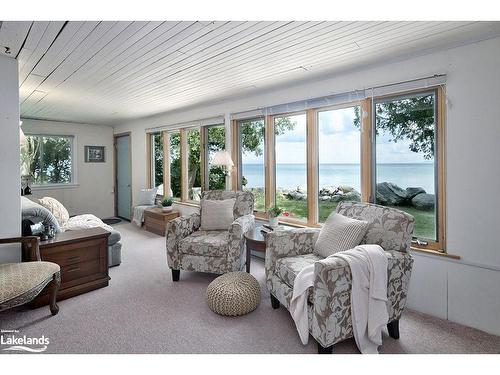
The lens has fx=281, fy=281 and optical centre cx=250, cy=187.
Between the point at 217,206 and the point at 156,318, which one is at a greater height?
the point at 217,206

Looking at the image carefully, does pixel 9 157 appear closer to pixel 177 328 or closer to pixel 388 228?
pixel 177 328

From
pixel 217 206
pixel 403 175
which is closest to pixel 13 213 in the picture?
pixel 217 206

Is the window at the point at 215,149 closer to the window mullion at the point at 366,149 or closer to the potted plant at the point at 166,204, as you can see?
the potted plant at the point at 166,204

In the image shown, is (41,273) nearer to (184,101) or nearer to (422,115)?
(184,101)

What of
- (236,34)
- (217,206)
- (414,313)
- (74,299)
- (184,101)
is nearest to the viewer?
(236,34)

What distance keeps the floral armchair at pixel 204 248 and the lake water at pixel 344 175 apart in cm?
84

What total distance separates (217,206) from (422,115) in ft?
7.35

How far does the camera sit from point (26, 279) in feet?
6.24


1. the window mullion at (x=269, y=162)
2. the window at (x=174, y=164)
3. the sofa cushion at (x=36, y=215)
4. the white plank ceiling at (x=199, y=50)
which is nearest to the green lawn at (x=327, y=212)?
the window mullion at (x=269, y=162)

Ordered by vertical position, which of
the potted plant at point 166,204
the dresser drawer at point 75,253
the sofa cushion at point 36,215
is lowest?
the dresser drawer at point 75,253

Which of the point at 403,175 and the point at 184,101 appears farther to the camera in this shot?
the point at 184,101

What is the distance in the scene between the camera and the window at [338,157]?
2939 mm

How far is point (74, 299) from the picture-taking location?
2.52m

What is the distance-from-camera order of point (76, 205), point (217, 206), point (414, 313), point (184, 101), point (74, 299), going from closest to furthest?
point (414, 313), point (74, 299), point (217, 206), point (184, 101), point (76, 205)
